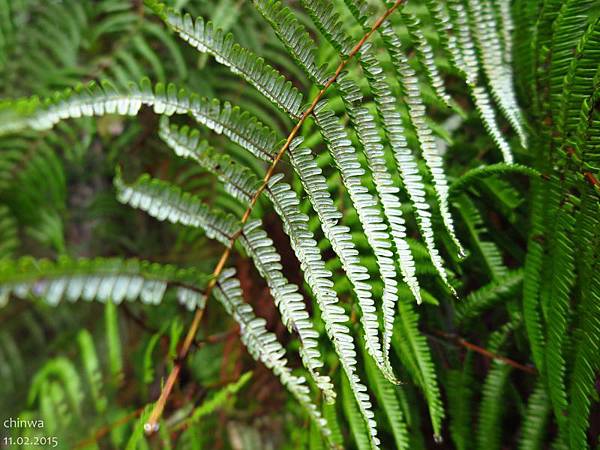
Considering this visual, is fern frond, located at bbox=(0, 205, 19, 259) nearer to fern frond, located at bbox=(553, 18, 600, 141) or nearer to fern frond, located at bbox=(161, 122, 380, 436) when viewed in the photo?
fern frond, located at bbox=(161, 122, 380, 436)

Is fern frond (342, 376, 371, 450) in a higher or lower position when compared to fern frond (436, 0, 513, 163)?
lower

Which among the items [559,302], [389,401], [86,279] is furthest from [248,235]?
Answer: [559,302]

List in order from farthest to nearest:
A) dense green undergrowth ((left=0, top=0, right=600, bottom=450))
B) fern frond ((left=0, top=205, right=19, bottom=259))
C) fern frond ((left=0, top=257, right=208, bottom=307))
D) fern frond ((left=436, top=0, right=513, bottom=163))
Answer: fern frond ((left=0, top=205, right=19, bottom=259)), fern frond ((left=436, top=0, right=513, bottom=163)), dense green undergrowth ((left=0, top=0, right=600, bottom=450)), fern frond ((left=0, top=257, right=208, bottom=307))

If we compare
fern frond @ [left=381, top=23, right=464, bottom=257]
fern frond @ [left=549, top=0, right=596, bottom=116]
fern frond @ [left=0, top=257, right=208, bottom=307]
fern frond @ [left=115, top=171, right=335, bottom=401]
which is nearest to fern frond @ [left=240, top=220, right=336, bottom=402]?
fern frond @ [left=115, top=171, right=335, bottom=401]

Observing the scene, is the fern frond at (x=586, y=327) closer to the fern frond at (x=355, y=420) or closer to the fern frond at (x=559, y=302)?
the fern frond at (x=559, y=302)

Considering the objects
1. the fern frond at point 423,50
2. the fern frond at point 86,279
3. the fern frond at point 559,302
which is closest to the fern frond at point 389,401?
the fern frond at point 559,302

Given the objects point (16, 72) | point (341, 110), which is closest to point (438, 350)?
point (341, 110)

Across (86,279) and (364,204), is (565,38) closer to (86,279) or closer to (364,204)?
(364,204)
